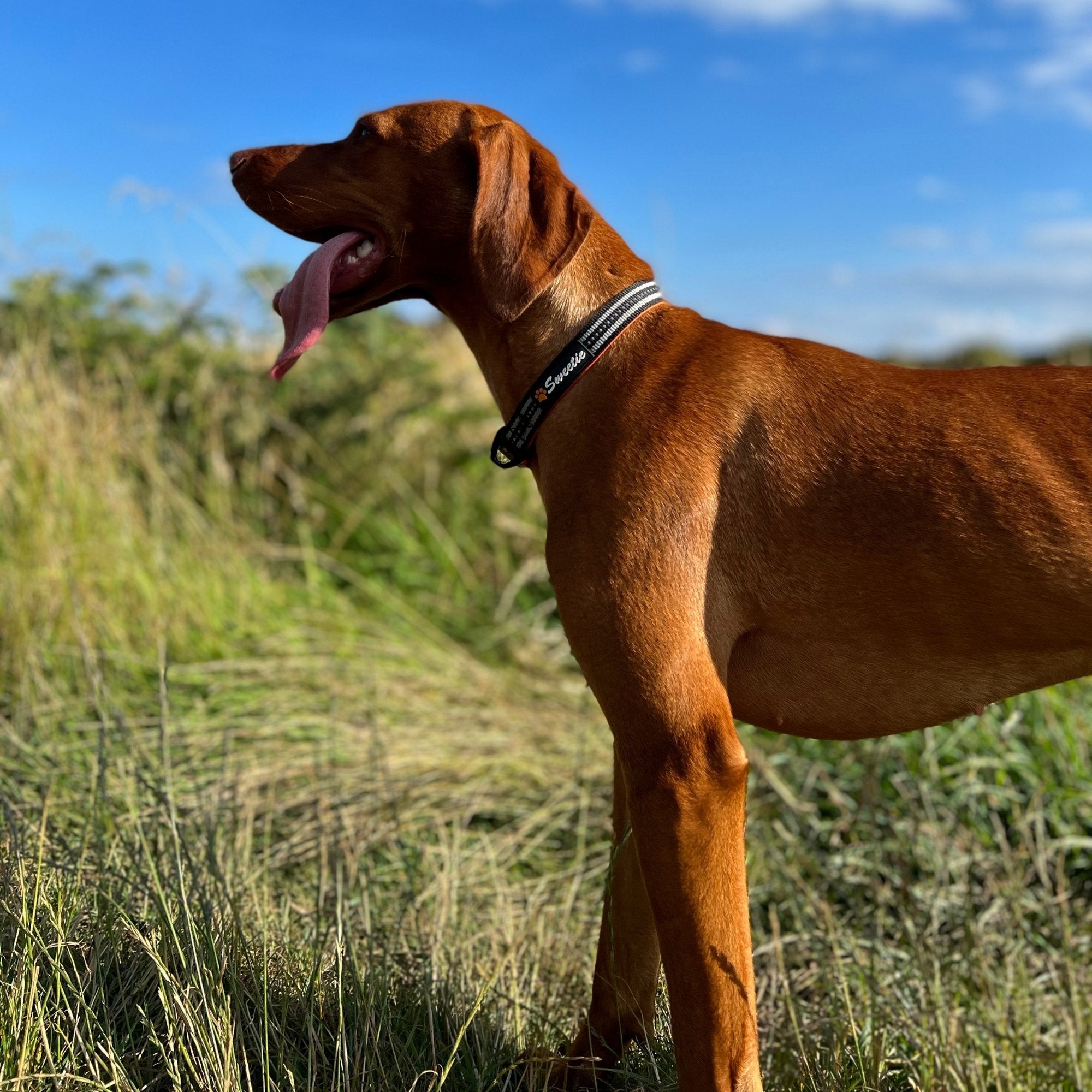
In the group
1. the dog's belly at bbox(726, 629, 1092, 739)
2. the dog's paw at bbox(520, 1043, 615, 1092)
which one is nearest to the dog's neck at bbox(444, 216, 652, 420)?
the dog's belly at bbox(726, 629, 1092, 739)

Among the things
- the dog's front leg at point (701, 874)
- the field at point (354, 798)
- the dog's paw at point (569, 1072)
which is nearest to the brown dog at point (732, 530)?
the dog's front leg at point (701, 874)

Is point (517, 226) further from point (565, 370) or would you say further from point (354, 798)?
point (354, 798)

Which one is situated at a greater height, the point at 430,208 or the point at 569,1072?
the point at 430,208

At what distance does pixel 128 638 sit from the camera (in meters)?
4.98

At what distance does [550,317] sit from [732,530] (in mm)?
577

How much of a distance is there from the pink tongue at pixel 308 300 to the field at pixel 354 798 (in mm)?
1112

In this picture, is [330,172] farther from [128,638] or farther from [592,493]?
[128,638]

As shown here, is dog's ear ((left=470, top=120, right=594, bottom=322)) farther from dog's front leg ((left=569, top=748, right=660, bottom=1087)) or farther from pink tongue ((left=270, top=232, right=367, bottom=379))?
dog's front leg ((left=569, top=748, right=660, bottom=1087))

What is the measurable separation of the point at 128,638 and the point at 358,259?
10.3ft

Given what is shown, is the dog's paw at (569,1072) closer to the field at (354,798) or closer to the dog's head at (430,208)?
the field at (354,798)

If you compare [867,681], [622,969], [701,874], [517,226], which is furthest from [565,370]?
[622,969]

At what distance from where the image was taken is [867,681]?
2088 millimetres

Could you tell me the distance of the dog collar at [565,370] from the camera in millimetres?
2219

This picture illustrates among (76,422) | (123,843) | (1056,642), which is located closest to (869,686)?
(1056,642)
